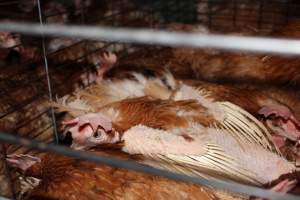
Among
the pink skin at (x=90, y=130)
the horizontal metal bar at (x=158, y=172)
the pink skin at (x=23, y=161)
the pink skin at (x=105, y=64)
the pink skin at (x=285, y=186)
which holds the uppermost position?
the horizontal metal bar at (x=158, y=172)

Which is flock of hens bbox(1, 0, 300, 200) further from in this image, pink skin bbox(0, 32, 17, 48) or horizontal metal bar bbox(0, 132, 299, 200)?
pink skin bbox(0, 32, 17, 48)

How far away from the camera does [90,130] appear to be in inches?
52.1

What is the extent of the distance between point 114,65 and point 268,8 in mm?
1249

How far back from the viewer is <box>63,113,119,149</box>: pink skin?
1.32 m

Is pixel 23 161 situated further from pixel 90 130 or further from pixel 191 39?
pixel 191 39

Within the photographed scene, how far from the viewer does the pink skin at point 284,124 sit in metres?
1.38

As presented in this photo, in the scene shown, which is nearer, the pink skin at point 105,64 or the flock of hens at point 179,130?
the flock of hens at point 179,130

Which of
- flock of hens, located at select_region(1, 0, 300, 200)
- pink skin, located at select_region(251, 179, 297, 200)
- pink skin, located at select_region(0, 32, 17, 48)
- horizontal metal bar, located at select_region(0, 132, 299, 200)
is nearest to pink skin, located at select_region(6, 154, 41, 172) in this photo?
flock of hens, located at select_region(1, 0, 300, 200)

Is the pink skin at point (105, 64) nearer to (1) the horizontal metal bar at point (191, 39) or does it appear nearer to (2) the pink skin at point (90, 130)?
(2) the pink skin at point (90, 130)

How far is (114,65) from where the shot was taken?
1.99 metres

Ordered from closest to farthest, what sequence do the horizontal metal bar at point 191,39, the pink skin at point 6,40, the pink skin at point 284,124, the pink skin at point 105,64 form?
the horizontal metal bar at point 191,39, the pink skin at point 284,124, the pink skin at point 105,64, the pink skin at point 6,40

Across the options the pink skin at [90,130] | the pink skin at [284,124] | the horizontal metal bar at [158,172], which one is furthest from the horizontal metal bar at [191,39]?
the pink skin at [284,124]

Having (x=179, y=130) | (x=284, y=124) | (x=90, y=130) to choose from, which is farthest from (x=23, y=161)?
(x=284, y=124)

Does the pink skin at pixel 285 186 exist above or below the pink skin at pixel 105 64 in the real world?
below
